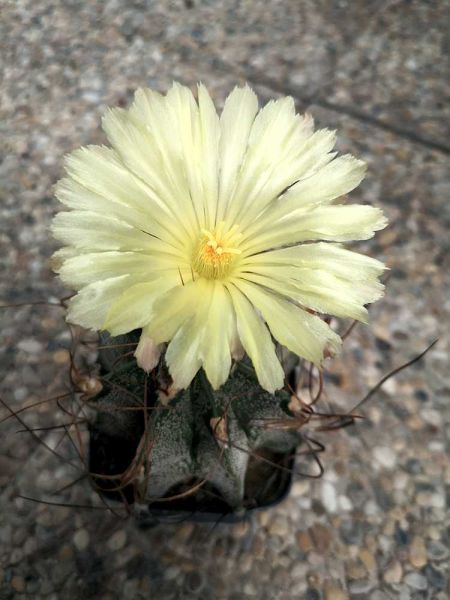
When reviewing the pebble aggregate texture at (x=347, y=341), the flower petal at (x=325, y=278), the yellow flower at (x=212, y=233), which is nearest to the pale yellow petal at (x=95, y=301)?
the yellow flower at (x=212, y=233)

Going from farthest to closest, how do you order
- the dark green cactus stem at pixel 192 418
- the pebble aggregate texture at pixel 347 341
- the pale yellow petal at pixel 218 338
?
the pebble aggregate texture at pixel 347 341 → the dark green cactus stem at pixel 192 418 → the pale yellow petal at pixel 218 338

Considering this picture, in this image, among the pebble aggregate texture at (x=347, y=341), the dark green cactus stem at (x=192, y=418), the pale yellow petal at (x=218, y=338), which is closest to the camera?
the pale yellow petal at (x=218, y=338)

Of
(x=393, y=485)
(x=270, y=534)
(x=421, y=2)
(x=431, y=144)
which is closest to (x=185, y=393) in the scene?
(x=270, y=534)

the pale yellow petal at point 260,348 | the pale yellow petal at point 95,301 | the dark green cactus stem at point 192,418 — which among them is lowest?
the dark green cactus stem at point 192,418

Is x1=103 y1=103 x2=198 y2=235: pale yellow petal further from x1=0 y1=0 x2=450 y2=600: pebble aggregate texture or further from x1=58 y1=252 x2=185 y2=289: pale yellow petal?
x1=0 y1=0 x2=450 y2=600: pebble aggregate texture

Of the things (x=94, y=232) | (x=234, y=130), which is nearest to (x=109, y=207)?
(x=94, y=232)

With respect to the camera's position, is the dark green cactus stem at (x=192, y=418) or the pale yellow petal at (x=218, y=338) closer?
the pale yellow petal at (x=218, y=338)

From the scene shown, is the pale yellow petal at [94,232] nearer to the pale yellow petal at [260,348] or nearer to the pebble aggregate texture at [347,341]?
the pale yellow petal at [260,348]

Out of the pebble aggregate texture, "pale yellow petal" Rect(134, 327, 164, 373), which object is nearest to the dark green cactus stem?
"pale yellow petal" Rect(134, 327, 164, 373)
